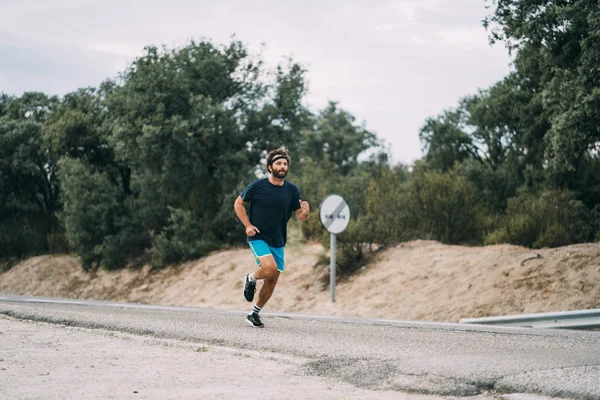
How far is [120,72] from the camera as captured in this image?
102ft

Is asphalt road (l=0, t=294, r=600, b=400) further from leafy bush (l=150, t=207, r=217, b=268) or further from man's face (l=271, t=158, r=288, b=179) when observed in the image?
leafy bush (l=150, t=207, r=217, b=268)

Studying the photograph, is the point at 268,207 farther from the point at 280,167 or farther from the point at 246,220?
the point at 280,167

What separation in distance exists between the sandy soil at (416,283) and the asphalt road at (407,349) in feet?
19.1

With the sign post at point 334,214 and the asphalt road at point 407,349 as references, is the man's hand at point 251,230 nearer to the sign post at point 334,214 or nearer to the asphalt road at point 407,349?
the asphalt road at point 407,349

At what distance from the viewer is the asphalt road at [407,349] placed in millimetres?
5762

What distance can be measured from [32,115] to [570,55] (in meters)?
30.7

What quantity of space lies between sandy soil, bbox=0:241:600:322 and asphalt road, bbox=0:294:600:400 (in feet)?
19.1

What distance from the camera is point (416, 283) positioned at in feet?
61.7

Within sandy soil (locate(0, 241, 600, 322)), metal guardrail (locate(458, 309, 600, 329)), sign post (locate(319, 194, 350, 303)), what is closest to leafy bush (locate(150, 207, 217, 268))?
sandy soil (locate(0, 241, 600, 322))

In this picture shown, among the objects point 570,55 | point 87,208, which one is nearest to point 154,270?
point 87,208

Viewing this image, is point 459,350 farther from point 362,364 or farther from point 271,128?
point 271,128

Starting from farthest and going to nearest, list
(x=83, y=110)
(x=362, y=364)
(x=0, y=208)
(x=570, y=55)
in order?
1. (x=0, y=208)
2. (x=83, y=110)
3. (x=570, y=55)
4. (x=362, y=364)

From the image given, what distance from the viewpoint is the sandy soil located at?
16.0 metres

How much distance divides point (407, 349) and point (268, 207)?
9.00 ft
